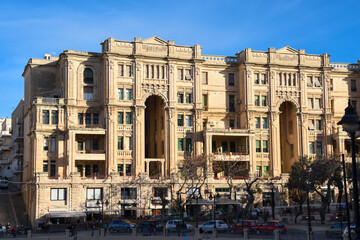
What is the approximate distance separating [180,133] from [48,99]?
2054 cm

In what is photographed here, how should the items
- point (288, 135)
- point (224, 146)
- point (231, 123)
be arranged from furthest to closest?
1. point (288, 135)
2. point (231, 123)
3. point (224, 146)

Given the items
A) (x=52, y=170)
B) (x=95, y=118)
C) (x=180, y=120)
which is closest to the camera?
(x=52, y=170)

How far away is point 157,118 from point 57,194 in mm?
22408

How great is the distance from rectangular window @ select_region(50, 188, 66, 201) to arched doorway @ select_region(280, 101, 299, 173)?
38733 millimetres

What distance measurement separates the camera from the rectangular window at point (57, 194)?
70.1 meters

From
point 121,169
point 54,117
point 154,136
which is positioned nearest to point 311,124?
point 154,136

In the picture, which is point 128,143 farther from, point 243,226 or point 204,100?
point 243,226

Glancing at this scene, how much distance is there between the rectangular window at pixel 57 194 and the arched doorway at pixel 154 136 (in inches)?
539

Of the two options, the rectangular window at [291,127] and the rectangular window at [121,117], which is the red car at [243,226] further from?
the rectangular window at [291,127]

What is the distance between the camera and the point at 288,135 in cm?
9138

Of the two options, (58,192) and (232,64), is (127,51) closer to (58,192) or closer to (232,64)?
(232,64)

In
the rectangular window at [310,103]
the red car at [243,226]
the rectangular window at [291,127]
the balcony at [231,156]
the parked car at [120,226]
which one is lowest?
the parked car at [120,226]

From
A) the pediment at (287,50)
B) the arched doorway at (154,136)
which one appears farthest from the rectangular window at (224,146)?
the pediment at (287,50)

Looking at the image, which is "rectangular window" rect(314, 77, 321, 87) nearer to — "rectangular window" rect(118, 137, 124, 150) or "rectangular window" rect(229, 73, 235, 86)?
"rectangular window" rect(229, 73, 235, 86)
